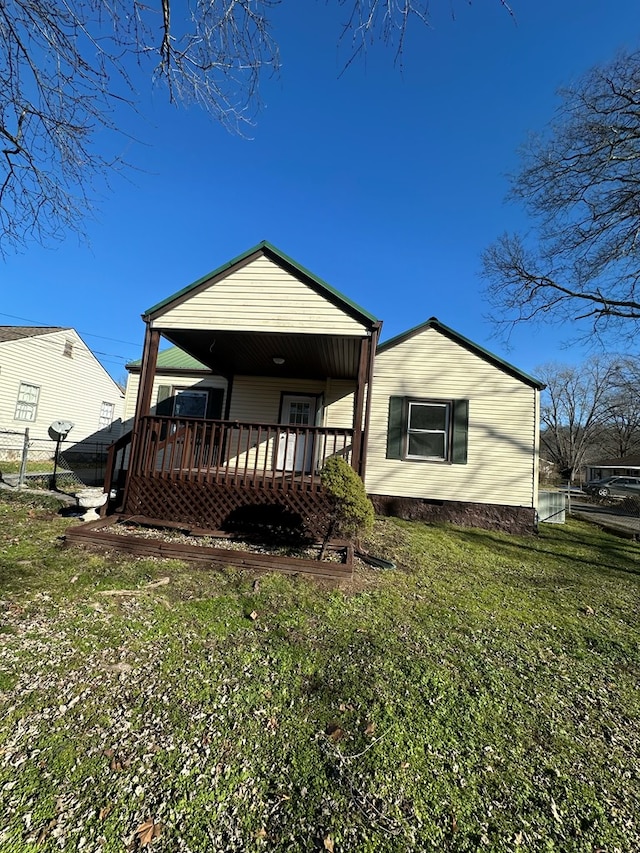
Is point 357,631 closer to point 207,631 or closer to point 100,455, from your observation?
point 207,631

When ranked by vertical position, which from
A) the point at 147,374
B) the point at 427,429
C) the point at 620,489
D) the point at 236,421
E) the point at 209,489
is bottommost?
the point at 209,489

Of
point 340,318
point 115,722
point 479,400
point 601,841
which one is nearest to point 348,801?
point 601,841

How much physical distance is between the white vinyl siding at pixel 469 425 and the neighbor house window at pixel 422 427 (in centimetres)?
13

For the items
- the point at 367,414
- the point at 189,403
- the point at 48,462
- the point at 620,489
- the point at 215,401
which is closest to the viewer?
the point at 367,414

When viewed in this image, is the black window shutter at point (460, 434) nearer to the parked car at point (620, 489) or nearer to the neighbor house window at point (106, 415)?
the neighbor house window at point (106, 415)

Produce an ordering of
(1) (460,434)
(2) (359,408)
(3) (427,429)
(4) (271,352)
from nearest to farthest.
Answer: (2) (359,408)
(4) (271,352)
(1) (460,434)
(3) (427,429)

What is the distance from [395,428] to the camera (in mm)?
9180

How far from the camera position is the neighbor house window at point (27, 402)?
15.3 metres

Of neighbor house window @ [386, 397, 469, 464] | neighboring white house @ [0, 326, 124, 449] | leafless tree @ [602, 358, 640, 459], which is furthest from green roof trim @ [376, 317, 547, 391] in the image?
leafless tree @ [602, 358, 640, 459]

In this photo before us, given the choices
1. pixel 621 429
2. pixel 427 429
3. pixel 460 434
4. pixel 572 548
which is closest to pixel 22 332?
pixel 427 429

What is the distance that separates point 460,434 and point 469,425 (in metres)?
0.32

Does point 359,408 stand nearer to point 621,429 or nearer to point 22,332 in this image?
point 22,332

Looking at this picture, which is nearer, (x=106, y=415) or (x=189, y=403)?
(x=189, y=403)

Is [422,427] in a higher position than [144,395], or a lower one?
higher
